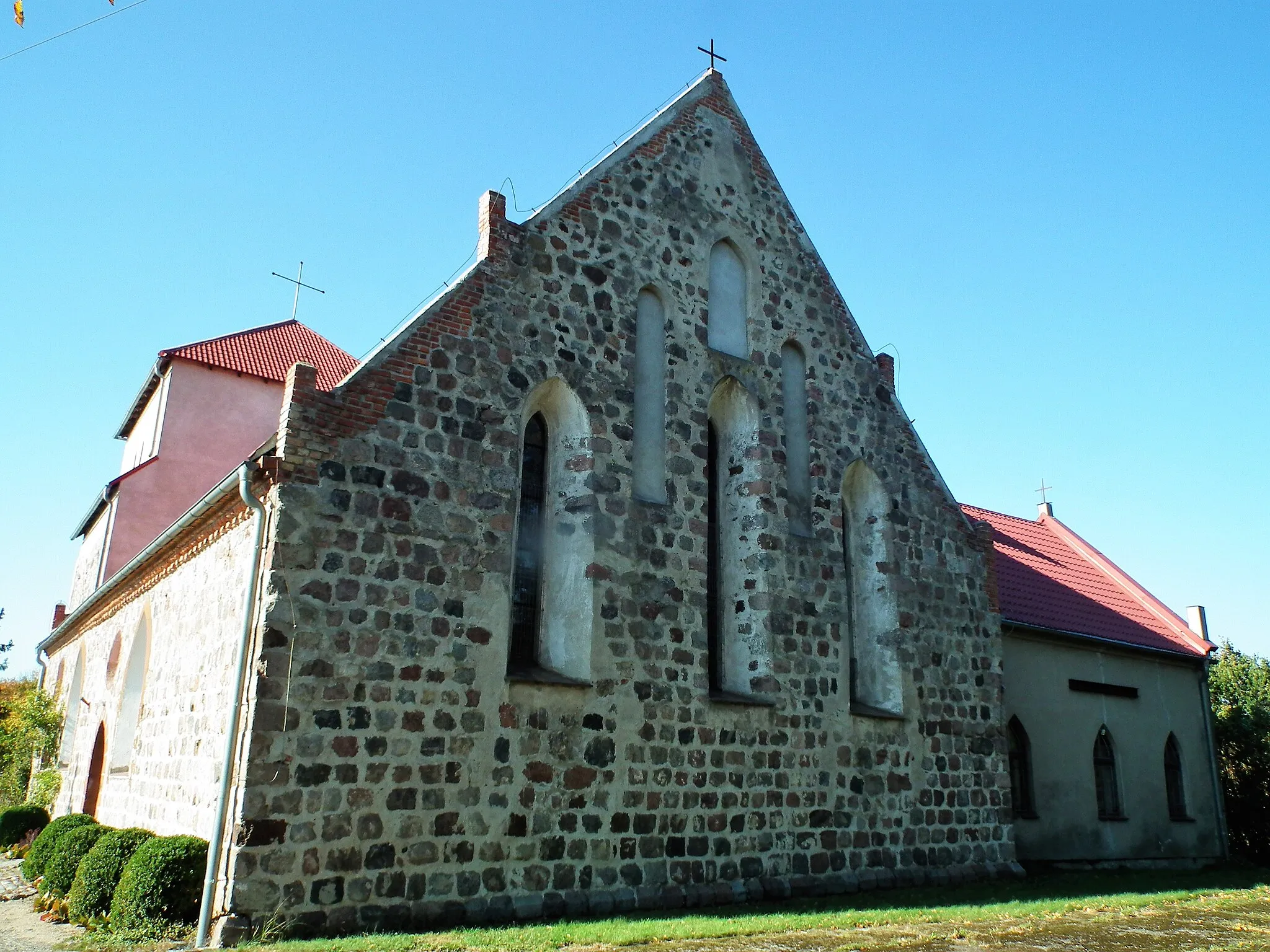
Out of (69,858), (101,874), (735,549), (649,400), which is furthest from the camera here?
(735,549)

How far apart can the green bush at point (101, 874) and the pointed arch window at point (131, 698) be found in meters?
→ 4.10

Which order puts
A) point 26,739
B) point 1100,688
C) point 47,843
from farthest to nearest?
point 26,739 < point 1100,688 < point 47,843

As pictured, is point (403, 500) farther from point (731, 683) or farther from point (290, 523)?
point (731, 683)

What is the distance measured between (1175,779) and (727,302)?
14858mm

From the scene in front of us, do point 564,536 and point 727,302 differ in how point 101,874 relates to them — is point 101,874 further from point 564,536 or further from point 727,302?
point 727,302

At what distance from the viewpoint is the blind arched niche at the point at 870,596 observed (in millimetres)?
14445

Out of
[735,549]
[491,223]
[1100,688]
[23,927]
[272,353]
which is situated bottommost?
[23,927]

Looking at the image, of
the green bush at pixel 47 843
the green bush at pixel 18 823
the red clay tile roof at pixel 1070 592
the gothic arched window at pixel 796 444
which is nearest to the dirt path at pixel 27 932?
the green bush at pixel 47 843

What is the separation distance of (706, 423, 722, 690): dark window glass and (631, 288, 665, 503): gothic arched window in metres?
0.81

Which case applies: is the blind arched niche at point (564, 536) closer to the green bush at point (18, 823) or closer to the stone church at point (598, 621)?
the stone church at point (598, 621)

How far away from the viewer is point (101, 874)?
9.98 m

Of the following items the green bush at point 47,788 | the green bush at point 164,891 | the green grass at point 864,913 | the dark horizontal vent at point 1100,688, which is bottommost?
the green grass at point 864,913

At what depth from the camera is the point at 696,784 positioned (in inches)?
458

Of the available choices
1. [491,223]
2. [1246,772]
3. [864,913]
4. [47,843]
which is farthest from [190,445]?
[1246,772]
